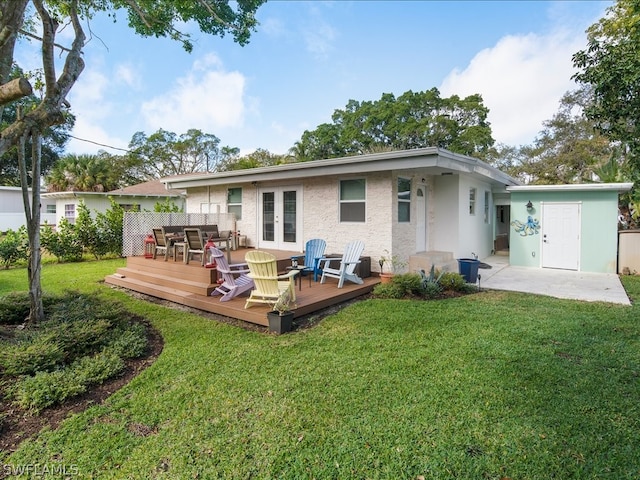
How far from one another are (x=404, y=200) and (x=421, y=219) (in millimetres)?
1105

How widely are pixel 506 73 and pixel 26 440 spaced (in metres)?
20.8

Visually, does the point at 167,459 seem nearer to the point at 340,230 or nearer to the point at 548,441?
the point at 548,441

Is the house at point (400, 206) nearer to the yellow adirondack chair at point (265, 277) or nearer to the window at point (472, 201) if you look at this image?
the window at point (472, 201)

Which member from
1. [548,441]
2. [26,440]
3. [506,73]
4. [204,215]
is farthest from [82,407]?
[506,73]

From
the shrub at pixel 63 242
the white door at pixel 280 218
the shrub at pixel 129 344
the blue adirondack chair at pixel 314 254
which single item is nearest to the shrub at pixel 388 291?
the blue adirondack chair at pixel 314 254

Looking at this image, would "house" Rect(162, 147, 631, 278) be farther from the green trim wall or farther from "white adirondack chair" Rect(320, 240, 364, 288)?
"white adirondack chair" Rect(320, 240, 364, 288)

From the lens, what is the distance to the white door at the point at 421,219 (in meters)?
9.17

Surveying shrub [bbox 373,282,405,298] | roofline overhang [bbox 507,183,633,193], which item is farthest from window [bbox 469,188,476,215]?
shrub [bbox 373,282,405,298]

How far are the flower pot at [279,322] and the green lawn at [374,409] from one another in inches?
7.3

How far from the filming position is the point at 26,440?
8.54 ft

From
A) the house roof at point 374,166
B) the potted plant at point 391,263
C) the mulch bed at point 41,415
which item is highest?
the house roof at point 374,166

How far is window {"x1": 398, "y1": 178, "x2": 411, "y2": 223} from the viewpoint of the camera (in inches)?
330

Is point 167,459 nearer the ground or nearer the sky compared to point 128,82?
nearer the ground

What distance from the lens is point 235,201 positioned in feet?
37.7
